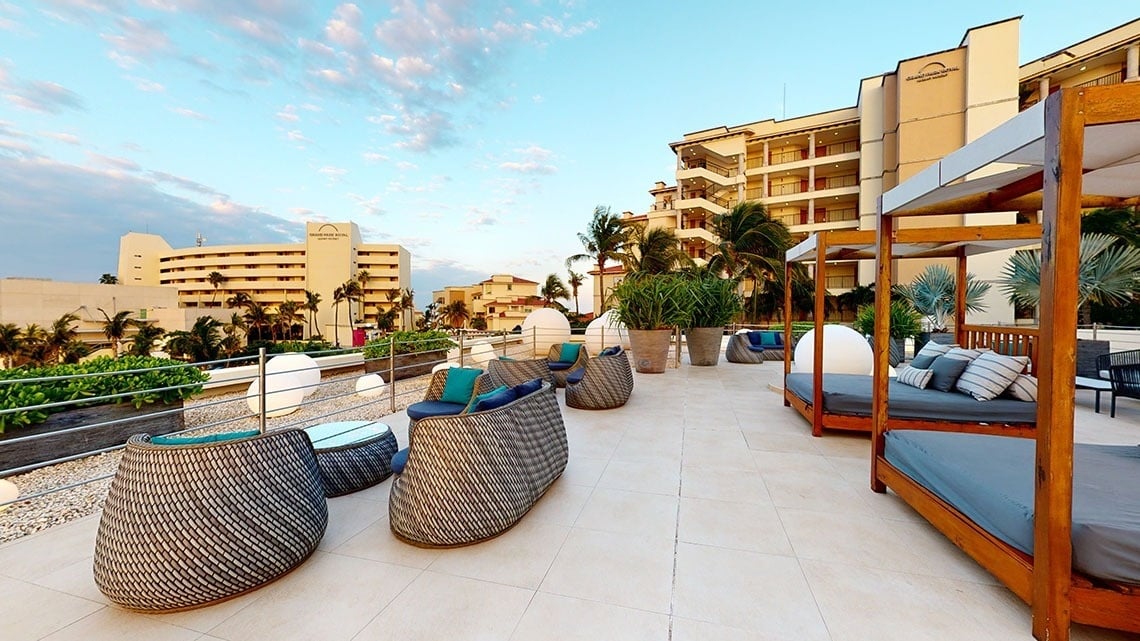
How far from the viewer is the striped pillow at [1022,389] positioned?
352 cm

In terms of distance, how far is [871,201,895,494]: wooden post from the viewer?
2762mm

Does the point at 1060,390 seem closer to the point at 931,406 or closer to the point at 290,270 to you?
the point at 931,406

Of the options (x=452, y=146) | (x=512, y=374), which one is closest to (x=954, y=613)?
(x=512, y=374)

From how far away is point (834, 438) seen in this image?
3863mm

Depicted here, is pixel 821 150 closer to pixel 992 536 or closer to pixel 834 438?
pixel 834 438

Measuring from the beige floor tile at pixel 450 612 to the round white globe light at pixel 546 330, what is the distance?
34.9 feet

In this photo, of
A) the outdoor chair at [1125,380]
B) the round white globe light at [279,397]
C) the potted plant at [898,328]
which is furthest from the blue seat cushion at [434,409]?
the potted plant at [898,328]

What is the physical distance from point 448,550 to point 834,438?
3577 millimetres

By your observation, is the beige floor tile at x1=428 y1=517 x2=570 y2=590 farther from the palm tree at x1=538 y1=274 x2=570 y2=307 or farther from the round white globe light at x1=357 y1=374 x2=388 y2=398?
the palm tree at x1=538 y1=274 x2=570 y2=307

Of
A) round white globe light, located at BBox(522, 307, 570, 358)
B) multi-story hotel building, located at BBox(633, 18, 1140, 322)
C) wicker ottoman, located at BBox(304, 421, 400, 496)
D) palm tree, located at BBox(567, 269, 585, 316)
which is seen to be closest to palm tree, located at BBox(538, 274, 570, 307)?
palm tree, located at BBox(567, 269, 585, 316)

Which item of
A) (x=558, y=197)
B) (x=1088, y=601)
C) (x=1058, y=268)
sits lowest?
(x=1088, y=601)

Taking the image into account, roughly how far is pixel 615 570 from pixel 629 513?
566 millimetres

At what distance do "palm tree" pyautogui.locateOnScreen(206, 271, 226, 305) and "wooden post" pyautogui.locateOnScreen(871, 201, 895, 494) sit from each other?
218ft

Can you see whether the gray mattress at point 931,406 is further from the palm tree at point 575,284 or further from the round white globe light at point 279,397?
the palm tree at point 575,284
